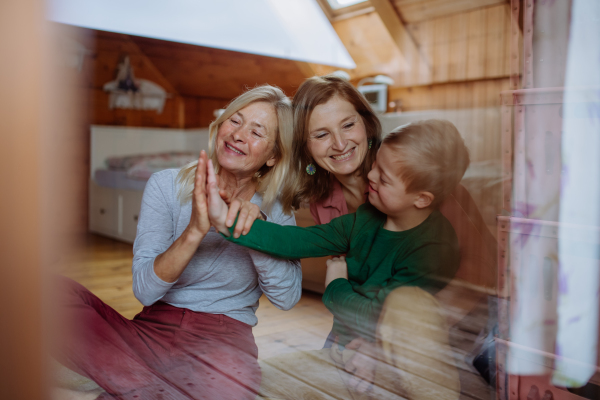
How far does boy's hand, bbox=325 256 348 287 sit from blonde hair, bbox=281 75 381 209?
4.8 inches

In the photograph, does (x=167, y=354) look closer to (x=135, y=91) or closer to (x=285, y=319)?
(x=285, y=319)

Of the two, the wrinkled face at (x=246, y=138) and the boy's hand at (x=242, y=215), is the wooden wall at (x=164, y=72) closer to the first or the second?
the wrinkled face at (x=246, y=138)

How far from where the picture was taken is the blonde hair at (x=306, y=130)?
0.80m

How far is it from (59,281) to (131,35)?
52 centimetres

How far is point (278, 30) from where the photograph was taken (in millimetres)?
793

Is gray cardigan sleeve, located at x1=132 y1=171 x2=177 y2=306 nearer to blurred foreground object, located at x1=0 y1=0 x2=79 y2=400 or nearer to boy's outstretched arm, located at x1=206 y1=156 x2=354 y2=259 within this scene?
boy's outstretched arm, located at x1=206 y1=156 x2=354 y2=259

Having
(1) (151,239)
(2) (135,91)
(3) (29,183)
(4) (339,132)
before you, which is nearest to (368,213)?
(4) (339,132)

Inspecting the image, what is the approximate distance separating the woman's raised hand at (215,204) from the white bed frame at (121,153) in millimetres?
142

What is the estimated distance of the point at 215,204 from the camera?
0.67 m

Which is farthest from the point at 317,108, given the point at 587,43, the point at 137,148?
the point at 137,148

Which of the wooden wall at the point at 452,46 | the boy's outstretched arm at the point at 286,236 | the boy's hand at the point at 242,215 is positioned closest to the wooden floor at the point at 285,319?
the boy's outstretched arm at the point at 286,236

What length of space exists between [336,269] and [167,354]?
36 centimetres

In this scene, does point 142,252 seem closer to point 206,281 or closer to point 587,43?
point 206,281

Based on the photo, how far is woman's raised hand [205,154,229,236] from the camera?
2.15 ft
